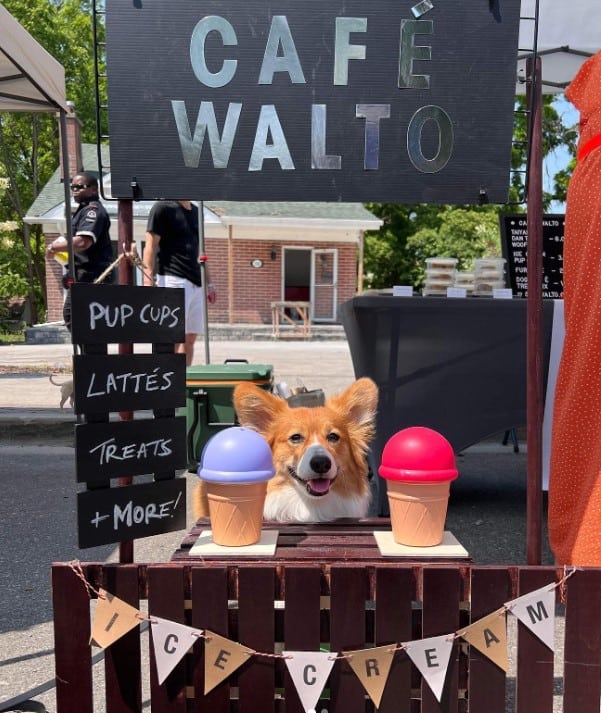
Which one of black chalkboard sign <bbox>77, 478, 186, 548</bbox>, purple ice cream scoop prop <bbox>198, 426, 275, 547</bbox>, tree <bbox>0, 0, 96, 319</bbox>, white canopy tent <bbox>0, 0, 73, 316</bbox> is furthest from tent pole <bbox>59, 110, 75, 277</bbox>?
tree <bbox>0, 0, 96, 319</bbox>

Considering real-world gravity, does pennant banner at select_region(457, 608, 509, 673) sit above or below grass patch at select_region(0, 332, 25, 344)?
above

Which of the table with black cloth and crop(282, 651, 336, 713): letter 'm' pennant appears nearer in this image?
crop(282, 651, 336, 713): letter 'm' pennant

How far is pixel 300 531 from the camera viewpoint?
202cm

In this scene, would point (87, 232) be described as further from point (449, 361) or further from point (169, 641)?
point (169, 641)

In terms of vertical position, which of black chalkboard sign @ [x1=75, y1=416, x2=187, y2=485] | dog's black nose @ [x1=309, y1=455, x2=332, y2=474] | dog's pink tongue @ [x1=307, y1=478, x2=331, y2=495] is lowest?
dog's pink tongue @ [x1=307, y1=478, x2=331, y2=495]

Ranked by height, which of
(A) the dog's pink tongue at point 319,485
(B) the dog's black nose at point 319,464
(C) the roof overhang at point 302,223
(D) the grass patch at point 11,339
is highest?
(C) the roof overhang at point 302,223

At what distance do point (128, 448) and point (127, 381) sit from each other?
18cm

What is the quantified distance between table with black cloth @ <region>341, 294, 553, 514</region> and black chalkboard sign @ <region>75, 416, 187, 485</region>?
1.83 m

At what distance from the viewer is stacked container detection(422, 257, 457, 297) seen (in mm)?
3832

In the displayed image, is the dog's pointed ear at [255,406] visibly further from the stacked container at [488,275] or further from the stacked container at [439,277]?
the stacked container at [488,275]

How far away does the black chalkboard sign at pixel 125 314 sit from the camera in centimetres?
166

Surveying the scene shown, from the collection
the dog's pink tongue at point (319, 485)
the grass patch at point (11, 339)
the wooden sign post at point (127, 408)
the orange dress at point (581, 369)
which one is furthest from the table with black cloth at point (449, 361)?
the grass patch at point (11, 339)

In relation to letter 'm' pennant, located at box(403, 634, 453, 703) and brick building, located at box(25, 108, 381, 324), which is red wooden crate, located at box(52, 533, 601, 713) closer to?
letter 'm' pennant, located at box(403, 634, 453, 703)

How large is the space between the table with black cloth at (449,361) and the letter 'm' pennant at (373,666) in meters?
1.99
